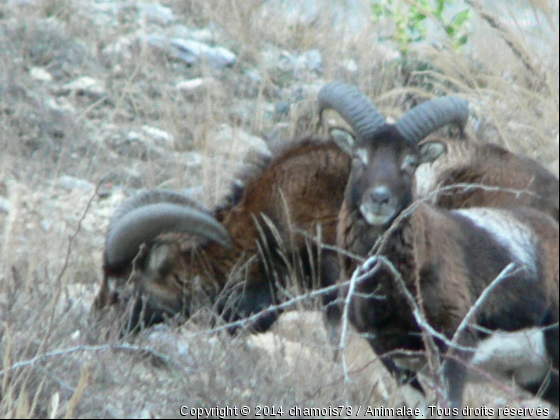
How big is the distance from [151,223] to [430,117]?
2140mm

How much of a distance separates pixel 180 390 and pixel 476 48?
8.38 m

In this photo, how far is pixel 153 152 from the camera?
9781mm

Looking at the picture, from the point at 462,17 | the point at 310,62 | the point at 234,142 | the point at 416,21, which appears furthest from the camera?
the point at 310,62

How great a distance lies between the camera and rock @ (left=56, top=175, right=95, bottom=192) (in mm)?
8827

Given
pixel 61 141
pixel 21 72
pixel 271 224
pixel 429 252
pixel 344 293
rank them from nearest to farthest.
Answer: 1. pixel 429 252
2. pixel 344 293
3. pixel 271 224
4. pixel 61 141
5. pixel 21 72

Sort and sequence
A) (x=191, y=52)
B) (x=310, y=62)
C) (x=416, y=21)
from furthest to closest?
(x=310, y=62) < (x=191, y=52) < (x=416, y=21)

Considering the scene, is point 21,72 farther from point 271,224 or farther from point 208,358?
point 208,358

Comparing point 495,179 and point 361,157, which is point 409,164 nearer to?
point 361,157

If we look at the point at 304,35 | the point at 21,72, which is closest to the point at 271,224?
the point at 21,72

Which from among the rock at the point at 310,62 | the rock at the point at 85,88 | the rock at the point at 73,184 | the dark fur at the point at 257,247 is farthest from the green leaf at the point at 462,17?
the rock at the point at 73,184

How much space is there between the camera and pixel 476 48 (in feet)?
39.5

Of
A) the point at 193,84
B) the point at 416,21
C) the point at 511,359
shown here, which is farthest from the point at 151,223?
the point at 416,21

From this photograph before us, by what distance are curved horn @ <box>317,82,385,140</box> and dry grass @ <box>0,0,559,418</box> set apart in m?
1.37

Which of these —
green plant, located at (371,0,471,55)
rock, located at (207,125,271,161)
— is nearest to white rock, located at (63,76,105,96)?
rock, located at (207,125,271,161)
